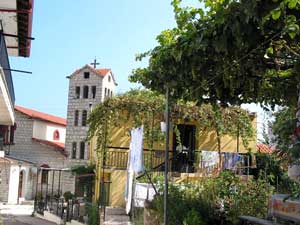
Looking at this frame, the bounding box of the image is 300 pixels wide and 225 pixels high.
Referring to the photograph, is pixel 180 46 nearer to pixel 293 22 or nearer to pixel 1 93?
pixel 293 22

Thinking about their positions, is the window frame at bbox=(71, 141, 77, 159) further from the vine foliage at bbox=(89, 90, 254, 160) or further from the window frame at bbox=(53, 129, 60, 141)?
→ the vine foliage at bbox=(89, 90, 254, 160)

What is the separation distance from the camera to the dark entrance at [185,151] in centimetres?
1655

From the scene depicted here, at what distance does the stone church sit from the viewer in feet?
125

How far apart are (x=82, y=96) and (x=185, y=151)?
25.1 m

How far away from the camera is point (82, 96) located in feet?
134

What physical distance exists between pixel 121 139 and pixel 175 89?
430 inches

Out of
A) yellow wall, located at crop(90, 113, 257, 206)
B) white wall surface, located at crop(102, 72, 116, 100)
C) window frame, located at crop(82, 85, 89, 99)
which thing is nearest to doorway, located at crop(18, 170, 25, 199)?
window frame, located at crop(82, 85, 89, 99)

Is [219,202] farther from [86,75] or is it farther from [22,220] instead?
[86,75]

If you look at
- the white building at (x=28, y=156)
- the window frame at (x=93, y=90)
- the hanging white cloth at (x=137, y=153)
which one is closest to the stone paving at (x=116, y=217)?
the hanging white cloth at (x=137, y=153)

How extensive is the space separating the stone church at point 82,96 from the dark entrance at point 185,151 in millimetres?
19702

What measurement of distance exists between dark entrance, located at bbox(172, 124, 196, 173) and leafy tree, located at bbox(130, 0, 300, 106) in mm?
9383

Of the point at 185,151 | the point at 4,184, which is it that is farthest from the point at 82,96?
the point at 185,151

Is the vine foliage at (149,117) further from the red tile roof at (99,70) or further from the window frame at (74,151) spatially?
the red tile roof at (99,70)

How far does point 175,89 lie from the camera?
6.69 m
